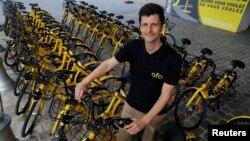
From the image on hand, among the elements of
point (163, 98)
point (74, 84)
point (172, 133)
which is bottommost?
point (74, 84)

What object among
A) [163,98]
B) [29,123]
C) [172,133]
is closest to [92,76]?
[163,98]

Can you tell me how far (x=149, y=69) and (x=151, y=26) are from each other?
0.51 metres

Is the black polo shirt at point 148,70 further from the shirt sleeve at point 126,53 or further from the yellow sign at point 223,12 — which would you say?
the yellow sign at point 223,12

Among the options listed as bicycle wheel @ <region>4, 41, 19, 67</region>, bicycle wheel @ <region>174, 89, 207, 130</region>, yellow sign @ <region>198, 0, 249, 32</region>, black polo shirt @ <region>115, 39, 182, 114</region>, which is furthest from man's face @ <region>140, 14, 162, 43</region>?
yellow sign @ <region>198, 0, 249, 32</region>

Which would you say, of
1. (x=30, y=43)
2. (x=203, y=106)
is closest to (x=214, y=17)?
(x=203, y=106)

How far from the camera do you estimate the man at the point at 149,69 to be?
7.72 feet

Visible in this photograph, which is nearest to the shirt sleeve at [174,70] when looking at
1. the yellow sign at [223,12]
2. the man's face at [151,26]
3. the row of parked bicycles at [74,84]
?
the man's face at [151,26]

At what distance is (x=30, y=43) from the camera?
5.64 m

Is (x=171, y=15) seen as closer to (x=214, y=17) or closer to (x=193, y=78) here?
(x=214, y=17)

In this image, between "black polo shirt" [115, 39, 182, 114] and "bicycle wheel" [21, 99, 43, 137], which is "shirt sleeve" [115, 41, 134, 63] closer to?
"black polo shirt" [115, 39, 182, 114]

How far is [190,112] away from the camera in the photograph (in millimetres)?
4852

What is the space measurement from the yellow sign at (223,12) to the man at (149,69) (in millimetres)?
9426

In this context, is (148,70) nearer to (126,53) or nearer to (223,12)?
(126,53)

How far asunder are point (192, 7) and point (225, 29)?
217 centimetres
